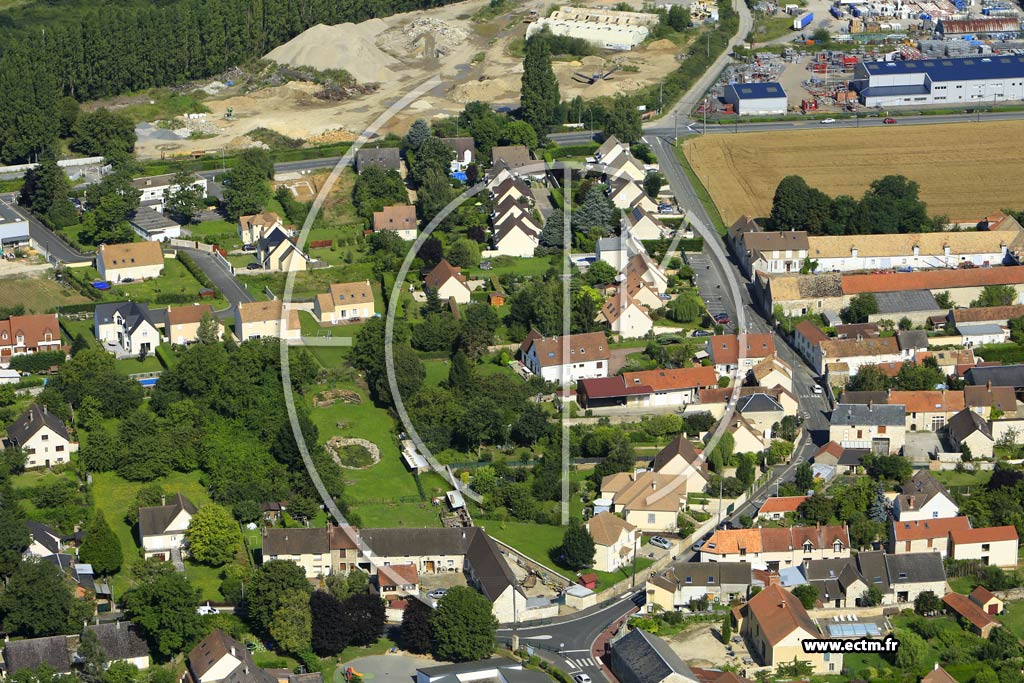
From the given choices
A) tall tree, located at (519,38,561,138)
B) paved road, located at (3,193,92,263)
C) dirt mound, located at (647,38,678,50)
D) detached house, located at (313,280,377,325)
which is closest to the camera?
detached house, located at (313,280,377,325)

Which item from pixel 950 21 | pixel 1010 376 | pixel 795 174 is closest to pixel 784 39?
pixel 950 21

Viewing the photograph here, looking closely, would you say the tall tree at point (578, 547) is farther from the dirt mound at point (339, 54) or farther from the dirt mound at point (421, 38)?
the dirt mound at point (421, 38)

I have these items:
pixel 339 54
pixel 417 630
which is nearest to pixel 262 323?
pixel 417 630

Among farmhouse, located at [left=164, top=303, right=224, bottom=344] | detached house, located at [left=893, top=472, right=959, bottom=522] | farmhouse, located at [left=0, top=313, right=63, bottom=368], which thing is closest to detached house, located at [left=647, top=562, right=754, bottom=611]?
detached house, located at [left=893, top=472, right=959, bottom=522]

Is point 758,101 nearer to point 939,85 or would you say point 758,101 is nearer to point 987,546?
point 939,85

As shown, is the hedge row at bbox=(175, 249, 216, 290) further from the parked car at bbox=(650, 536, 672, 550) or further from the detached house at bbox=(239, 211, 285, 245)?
the parked car at bbox=(650, 536, 672, 550)
